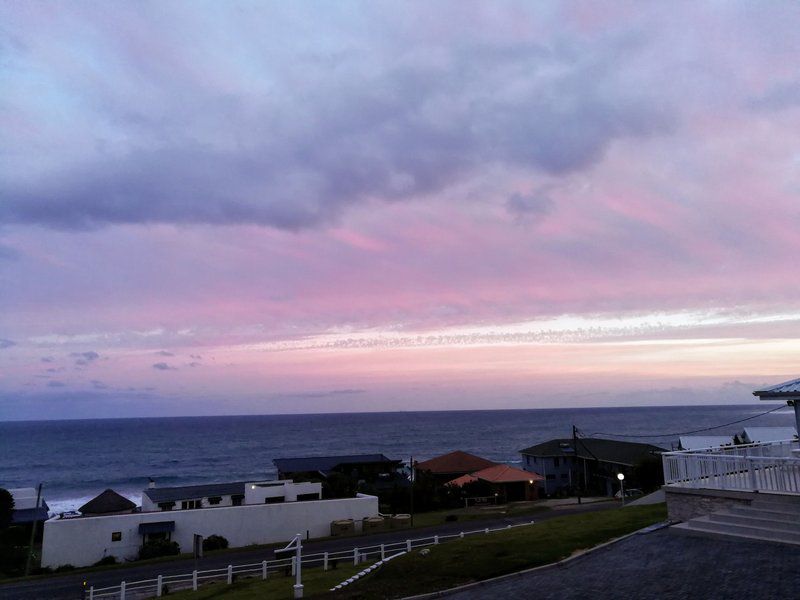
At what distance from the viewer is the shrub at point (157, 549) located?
34.4m

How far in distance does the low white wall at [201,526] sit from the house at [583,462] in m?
28.8

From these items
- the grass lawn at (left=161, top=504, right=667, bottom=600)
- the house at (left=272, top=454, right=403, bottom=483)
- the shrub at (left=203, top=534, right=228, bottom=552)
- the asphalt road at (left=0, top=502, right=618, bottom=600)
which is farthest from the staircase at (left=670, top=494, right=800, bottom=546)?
the house at (left=272, top=454, right=403, bottom=483)

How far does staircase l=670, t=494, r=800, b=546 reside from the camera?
13.0 meters

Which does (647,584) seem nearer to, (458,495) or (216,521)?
(216,521)

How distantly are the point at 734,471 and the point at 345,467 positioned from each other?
57566 millimetres

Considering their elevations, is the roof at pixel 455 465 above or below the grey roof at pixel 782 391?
below

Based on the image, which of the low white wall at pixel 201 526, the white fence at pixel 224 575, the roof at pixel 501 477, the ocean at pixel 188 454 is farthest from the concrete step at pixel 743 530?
the ocean at pixel 188 454

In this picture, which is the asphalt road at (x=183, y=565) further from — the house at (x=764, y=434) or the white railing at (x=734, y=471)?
the house at (x=764, y=434)

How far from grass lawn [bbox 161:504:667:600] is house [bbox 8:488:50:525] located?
35099mm

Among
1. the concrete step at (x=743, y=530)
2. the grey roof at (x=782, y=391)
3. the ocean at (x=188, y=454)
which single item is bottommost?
the ocean at (x=188, y=454)

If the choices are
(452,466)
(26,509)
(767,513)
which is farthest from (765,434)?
(26,509)

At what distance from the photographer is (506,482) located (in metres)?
52.2

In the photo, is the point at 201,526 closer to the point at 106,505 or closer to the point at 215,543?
the point at 215,543

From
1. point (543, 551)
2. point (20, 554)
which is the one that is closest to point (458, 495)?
point (20, 554)
